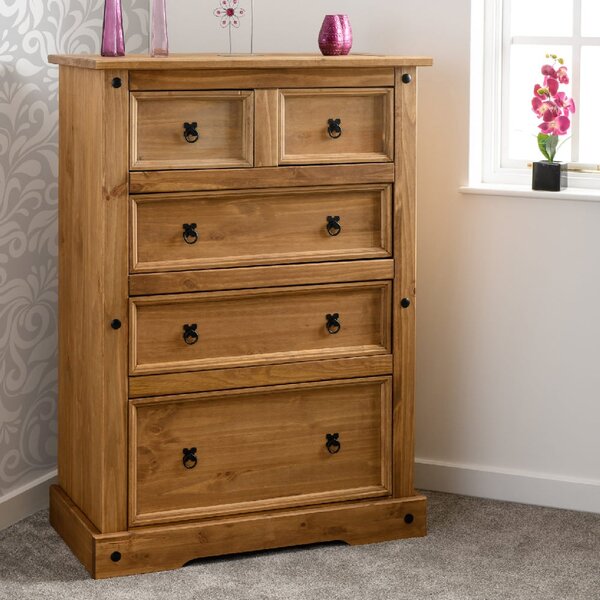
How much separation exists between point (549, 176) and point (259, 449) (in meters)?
1.03

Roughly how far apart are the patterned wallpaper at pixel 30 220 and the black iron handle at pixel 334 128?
76 centimetres

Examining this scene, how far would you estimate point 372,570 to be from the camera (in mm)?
2629

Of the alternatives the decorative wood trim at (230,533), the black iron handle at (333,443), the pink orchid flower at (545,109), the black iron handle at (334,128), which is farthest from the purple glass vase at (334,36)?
the decorative wood trim at (230,533)

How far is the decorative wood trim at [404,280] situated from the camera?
265 cm

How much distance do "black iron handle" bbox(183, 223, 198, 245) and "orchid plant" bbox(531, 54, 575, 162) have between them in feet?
3.28

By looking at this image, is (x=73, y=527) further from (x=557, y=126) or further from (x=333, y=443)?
(x=557, y=126)

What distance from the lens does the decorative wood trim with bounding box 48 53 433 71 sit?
2.39 meters

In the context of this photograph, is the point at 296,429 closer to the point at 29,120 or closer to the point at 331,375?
the point at 331,375

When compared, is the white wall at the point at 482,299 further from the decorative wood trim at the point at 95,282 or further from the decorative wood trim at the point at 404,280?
the decorative wood trim at the point at 95,282

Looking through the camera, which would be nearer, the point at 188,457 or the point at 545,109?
the point at 188,457

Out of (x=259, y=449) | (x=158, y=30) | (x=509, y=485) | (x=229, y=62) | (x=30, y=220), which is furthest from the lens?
(x=509, y=485)

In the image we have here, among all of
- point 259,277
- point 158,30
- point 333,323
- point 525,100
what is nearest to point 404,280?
point 333,323

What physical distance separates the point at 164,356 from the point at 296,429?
0.37m

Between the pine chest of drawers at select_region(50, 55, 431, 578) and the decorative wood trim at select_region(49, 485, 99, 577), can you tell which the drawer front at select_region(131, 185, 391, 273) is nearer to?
the pine chest of drawers at select_region(50, 55, 431, 578)
